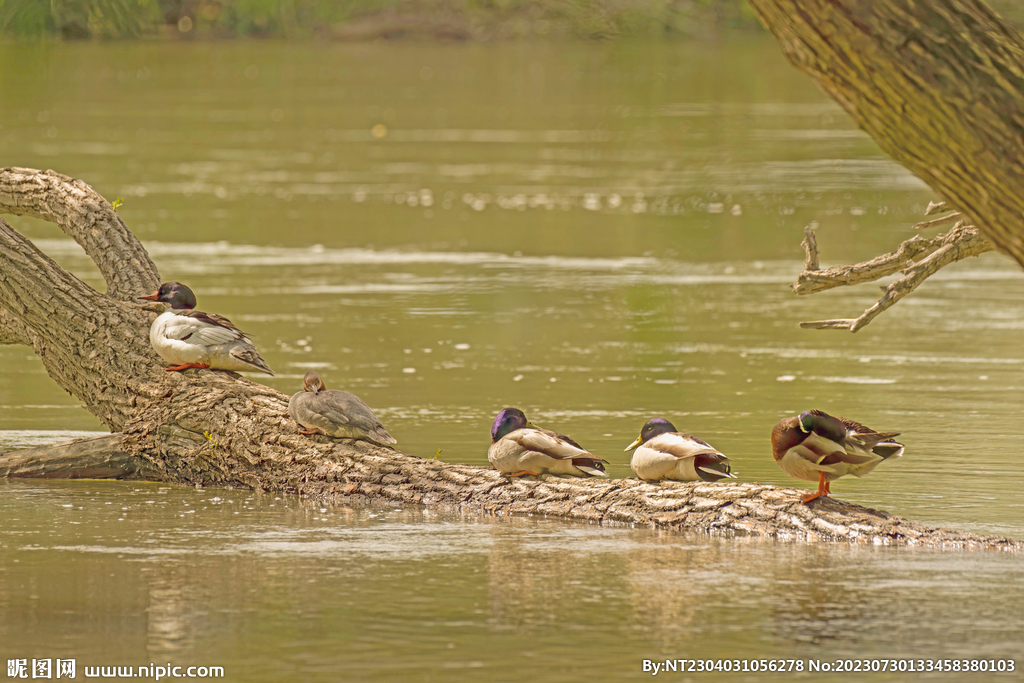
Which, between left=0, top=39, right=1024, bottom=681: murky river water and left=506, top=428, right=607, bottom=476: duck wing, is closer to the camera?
left=0, top=39, right=1024, bottom=681: murky river water

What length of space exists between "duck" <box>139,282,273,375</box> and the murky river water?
0.79 m

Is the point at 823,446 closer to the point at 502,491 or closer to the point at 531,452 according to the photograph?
the point at 531,452

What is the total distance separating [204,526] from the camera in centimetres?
745

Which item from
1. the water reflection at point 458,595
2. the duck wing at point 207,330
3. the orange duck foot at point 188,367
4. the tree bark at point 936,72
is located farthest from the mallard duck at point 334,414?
the tree bark at point 936,72

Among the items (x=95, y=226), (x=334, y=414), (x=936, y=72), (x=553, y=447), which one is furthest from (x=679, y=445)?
(x=95, y=226)

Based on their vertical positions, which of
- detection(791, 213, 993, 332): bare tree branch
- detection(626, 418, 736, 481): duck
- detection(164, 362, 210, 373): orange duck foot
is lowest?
detection(626, 418, 736, 481): duck

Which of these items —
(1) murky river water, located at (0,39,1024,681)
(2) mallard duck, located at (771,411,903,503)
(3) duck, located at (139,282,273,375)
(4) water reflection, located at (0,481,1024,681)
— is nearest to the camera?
(4) water reflection, located at (0,481,1024,681)

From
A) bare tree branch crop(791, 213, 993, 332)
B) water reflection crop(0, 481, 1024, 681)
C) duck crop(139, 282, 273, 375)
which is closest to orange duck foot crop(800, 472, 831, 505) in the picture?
water reflection crop(0, 481, 1024, 681)

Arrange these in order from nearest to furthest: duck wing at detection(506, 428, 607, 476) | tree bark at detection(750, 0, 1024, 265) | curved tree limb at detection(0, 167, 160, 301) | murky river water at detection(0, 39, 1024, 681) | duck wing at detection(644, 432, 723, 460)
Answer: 1. tree bark at detection(750, 0, 1024, 265)
2. murky river water at detection(0, 39, 1024, 681)
3. duck wing at detection(644, 432, 723, 460)
4. duck wing at detection(506, 428, 607, 476)
5. curved tree limb at detection(0, 167, 160, 301)

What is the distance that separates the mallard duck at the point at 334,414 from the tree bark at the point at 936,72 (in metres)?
4.21

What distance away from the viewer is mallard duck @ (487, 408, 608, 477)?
25.0 feet

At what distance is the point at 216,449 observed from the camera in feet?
27.4

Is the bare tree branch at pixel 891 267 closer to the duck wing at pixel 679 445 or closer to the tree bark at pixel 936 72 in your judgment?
the duck wing at pixel 679 445

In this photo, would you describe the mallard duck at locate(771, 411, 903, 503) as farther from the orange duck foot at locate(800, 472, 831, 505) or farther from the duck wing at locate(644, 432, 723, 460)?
the duck wing at locate(644, 432, 723, 460)
